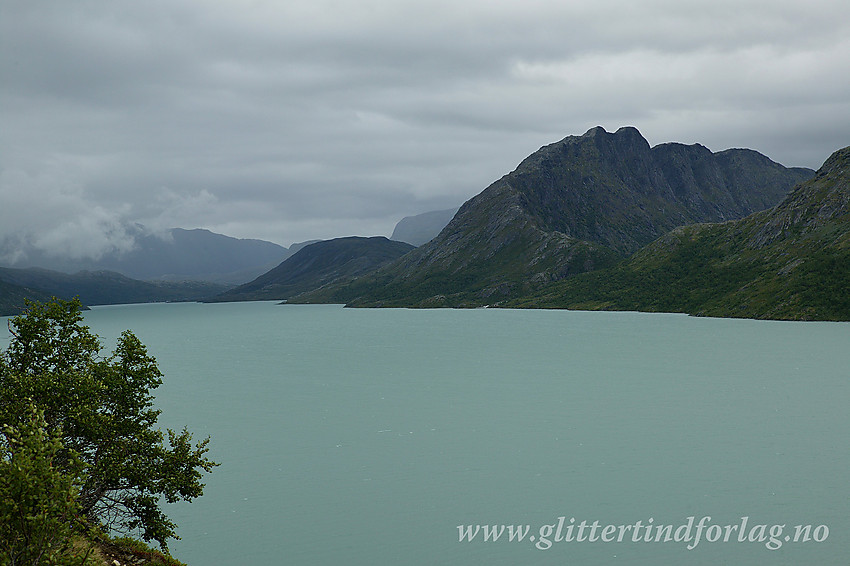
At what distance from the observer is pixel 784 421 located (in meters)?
67.8

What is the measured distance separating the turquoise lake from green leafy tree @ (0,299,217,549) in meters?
6.90

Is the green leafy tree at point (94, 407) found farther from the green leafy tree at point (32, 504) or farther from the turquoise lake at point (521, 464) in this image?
the green leafy tree at point (32, 504)

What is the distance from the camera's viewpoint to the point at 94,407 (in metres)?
30.6

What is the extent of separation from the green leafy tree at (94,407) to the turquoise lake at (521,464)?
6897 millimetres

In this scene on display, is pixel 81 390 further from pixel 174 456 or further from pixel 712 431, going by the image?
pixel 712 431

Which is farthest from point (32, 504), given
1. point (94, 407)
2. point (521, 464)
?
point (521, 464)

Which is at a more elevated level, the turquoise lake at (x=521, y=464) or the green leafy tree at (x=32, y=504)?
the green leafy tree at (x=32, y=504)

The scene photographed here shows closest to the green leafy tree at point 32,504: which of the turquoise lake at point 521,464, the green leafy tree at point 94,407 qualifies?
the green leafy tree at point 94,407

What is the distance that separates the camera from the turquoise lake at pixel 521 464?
3600 centimetres

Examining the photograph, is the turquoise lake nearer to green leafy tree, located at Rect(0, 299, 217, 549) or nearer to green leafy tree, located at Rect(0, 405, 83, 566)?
green leafy tree, located at Rect(0, 299, 217, 549)

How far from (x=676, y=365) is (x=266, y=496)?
315ft

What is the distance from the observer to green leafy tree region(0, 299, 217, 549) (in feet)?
96.7

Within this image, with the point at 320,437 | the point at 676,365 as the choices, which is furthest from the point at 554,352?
the point at 320,437

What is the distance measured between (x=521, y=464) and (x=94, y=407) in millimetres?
35339
